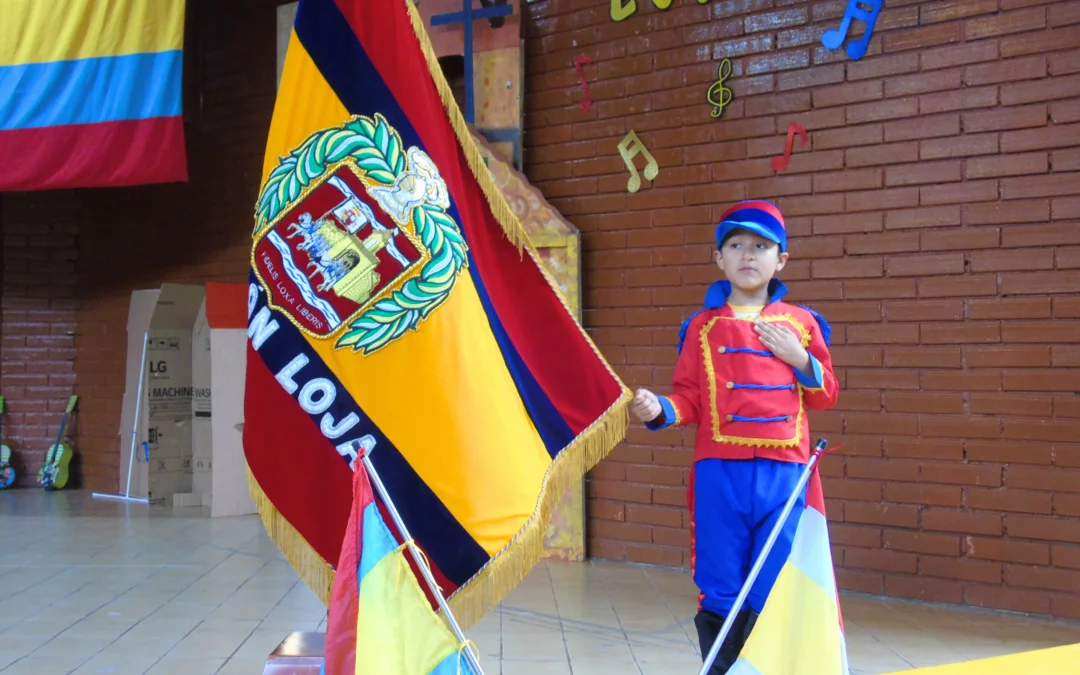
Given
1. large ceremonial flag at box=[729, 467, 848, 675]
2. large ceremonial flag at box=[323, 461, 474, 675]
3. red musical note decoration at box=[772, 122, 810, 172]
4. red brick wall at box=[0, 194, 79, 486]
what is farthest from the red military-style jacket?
red brick wall at box=[0, 194, 79, 486]

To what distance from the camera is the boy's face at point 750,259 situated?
82.6 inches

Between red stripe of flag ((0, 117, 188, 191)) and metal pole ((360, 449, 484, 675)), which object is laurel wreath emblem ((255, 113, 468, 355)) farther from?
red stripe of flag ((0, 117, 188, 191))

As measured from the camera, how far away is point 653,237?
4.05 meters

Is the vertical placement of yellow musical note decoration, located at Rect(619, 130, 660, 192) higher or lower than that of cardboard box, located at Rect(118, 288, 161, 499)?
higher

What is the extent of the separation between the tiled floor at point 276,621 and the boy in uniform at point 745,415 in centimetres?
81

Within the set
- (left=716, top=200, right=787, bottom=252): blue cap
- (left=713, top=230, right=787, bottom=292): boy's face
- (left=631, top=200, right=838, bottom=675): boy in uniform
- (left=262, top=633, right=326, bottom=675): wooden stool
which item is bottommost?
(left=262, top=633, right=326, bottom=675): wooden stool

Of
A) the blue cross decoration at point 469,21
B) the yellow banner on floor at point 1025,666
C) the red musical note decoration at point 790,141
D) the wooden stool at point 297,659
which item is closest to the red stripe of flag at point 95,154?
the blue cross decoration at point 469,21

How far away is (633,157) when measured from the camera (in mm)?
4105

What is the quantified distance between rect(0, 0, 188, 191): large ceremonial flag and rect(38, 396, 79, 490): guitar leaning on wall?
2.37m

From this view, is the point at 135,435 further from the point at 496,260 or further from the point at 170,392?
the point at 496,260

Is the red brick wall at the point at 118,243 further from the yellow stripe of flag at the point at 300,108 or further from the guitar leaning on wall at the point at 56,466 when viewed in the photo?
the yellow stripe of flag at the point at 300,108

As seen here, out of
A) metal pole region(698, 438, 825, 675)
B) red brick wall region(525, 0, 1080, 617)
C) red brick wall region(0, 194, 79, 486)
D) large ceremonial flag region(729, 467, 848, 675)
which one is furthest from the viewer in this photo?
red brick wall region(0, 194, 79, 486)

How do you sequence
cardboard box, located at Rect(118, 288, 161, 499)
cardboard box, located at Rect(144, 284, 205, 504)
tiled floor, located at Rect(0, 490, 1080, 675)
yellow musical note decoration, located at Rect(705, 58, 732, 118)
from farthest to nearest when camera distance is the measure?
cardboard box, located at Rect(118, 288, 161, 499), cardboard box, located at Rect(144, 284, 205, 504), yellow musical note decoration, located at Rect(705, 58, 732, 118), tiled floor, located at Rect(0, 490, 1080, 675)

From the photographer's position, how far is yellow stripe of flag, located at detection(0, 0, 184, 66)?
493 cm
